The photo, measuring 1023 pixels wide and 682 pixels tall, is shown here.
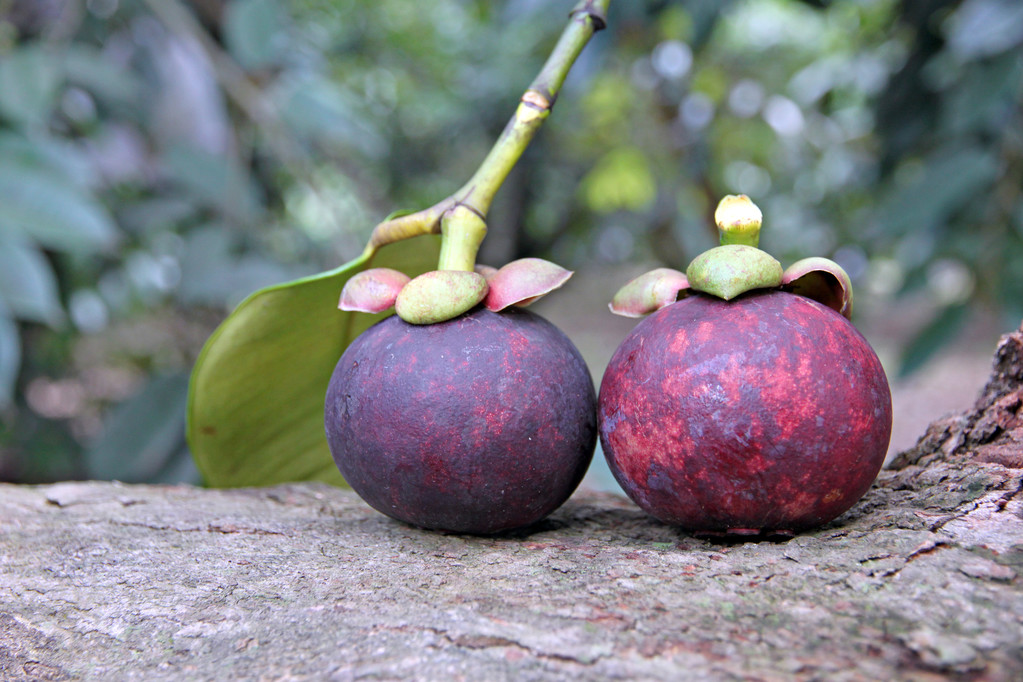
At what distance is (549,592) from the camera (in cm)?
80

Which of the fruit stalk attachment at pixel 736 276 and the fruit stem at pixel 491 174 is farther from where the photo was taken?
the fruit stem at pixel 491 174

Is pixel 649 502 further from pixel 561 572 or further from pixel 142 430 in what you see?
pixel 142 430

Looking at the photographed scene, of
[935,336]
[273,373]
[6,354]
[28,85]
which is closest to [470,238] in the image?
[273,373]

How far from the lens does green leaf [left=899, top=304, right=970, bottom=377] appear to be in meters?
2.11

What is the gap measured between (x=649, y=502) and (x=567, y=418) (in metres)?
0.13

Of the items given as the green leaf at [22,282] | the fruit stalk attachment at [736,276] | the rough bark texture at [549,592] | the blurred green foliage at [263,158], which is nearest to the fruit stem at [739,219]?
the fruit stalk attachment at [736,276]

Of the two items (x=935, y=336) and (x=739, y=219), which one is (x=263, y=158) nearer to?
(x=935, y=336)

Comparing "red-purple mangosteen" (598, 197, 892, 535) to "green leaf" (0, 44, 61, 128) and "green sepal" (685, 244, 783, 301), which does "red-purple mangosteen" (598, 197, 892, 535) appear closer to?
"green sepal" (685, 244, 783, 301)

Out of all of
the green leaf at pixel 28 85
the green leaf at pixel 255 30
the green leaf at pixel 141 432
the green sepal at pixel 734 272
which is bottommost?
the green leaf at pixel 141 432

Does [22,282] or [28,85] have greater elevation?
[28,85]

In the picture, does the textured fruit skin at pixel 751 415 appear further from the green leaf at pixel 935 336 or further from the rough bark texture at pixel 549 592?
the green leaf at pixel 935 336

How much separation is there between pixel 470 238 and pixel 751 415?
41 cm

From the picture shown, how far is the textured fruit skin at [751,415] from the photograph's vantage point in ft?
2.79

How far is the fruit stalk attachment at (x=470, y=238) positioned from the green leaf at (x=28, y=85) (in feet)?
3.90
